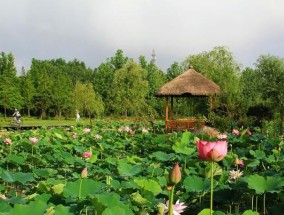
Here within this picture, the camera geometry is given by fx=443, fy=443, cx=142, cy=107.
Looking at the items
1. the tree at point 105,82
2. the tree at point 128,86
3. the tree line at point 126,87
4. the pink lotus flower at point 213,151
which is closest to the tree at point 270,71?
the tree line at point 126,87

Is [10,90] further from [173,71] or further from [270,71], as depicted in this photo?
[270,71]

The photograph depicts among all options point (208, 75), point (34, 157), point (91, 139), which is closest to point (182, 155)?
point (34, 157)

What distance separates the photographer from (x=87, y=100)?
36.1 m

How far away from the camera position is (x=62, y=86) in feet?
130

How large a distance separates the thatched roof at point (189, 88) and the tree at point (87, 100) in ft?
61.0

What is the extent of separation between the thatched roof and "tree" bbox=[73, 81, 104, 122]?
18.6 meters

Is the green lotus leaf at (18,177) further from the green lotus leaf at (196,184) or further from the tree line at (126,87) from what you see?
the tree line at (126,87)

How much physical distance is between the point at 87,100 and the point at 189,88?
2058 cm

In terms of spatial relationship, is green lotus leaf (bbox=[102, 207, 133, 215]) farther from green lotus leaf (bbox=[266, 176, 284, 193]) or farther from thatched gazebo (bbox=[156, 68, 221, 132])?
thatched gazebo (bbox=[156, 68, 221, 132])

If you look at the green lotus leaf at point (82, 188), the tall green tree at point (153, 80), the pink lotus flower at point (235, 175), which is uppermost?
the tall green tree at point (153, 80)

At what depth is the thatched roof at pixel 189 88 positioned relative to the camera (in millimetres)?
16328

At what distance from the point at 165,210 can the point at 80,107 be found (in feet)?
119

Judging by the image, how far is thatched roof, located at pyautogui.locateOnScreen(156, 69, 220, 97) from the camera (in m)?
16.3

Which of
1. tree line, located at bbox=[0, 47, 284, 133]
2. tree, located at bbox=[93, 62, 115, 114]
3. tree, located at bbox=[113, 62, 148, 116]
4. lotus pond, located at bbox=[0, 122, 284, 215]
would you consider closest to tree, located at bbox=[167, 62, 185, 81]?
tree line, located at bbox=[0, 47, 284, 133]
